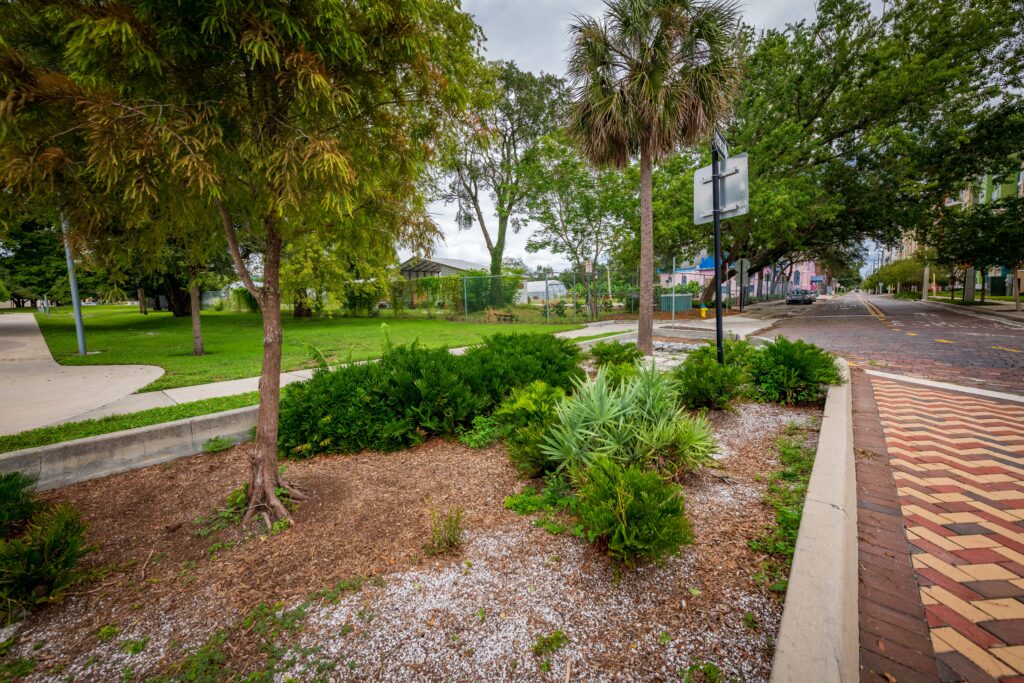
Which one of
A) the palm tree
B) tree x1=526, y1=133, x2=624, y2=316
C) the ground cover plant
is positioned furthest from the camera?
tree x1=526, y1=133, x2=624, y2=316

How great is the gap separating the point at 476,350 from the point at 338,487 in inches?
102

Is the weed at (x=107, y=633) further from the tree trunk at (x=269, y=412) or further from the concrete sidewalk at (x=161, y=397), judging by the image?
the concrete sidewalk at (x=161, y=397)

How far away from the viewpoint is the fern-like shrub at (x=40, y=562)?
1.94 metres

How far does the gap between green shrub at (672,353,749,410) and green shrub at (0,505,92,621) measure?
4.92 m

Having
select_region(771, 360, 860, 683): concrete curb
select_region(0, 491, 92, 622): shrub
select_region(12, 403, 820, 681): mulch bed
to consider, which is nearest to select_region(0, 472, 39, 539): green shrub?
select_region(0, 491, 92, 622): shrub

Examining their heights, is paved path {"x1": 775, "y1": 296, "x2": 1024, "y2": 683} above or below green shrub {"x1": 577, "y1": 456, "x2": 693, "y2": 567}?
below

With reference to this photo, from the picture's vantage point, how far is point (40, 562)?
203 cm

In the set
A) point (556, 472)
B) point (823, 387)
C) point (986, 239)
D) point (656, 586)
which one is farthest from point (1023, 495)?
point (986, 239)

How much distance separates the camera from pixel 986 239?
62.3 ft

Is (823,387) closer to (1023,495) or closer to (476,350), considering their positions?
(1023,495)

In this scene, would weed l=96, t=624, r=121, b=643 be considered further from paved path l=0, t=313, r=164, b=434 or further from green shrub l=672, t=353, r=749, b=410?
green shrub l=672, t=353, r=749, b=410

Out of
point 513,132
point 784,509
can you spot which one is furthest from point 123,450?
point 513,132

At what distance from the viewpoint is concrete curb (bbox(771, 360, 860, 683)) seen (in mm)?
1435

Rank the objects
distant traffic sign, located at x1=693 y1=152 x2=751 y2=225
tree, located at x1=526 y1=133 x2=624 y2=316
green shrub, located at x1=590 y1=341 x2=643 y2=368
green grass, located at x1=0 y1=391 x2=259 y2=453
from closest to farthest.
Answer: green grass, located at x1=0 y1=391 x2=259 y2=453 < distant traffic sign, located at x1=693 y1=152 x2=751 y2=225 < green shrub, located at x1=590 y1=341 x2=643 y2=368 < tree, located at x1=526 y1=133 x2=624 y2=316
